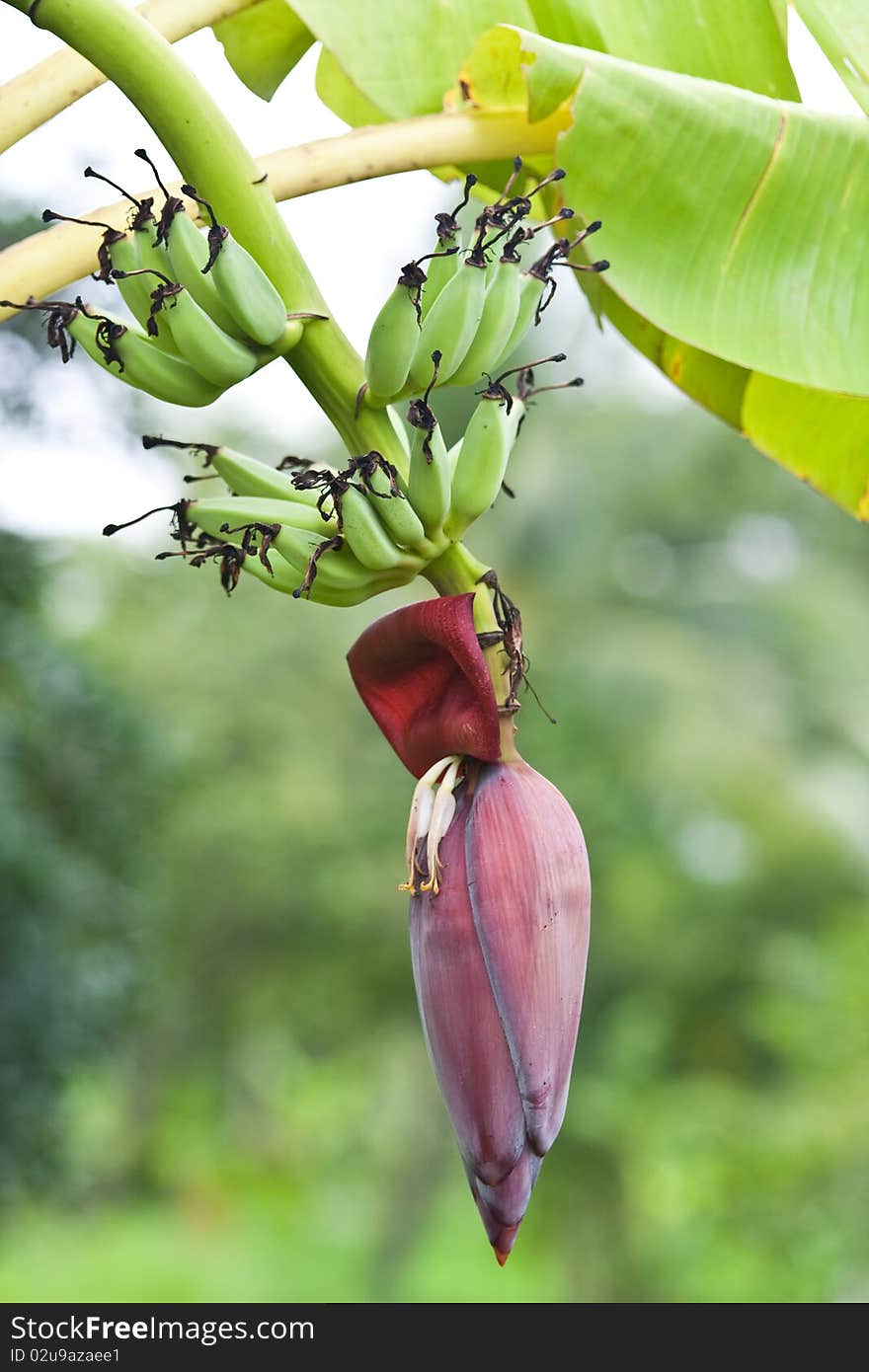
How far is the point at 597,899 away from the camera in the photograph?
7.21m

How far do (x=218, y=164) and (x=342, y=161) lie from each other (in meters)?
0.12

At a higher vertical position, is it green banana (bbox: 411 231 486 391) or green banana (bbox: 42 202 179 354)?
green banana (bbox: 42 202 179 354)

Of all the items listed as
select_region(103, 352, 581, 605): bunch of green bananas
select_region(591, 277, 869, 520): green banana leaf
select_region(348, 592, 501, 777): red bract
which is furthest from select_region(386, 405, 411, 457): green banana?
select_region(591, 277, 869, 520): green banana leaf

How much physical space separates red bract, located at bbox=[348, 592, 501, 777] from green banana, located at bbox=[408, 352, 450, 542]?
0.05m

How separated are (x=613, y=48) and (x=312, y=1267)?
10135 mm

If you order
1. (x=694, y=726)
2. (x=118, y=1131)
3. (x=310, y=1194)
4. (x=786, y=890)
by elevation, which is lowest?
(x=310, y=1194)

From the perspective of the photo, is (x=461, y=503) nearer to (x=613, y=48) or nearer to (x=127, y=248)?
(x=127, y=248)

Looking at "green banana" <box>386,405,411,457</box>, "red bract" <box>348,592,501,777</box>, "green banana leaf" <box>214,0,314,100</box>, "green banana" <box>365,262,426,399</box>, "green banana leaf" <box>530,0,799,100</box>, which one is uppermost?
"green banana leaf" <box>214,0,314,100</box>

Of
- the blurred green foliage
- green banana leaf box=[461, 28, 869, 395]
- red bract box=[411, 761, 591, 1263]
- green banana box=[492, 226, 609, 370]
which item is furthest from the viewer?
the blurred green foliage

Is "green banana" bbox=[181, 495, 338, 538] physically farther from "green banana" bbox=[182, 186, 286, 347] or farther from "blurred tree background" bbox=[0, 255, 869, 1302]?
"blurred tree background" bbox=[0, 255, 869, 1302]

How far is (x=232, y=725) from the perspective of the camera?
320 inches

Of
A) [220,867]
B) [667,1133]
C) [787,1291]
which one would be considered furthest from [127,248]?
[220,867]

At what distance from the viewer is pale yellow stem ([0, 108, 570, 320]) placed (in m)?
0.72

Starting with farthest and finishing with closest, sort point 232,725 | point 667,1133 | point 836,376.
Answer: point 232,725 → point 667,1133 → point 836,376
